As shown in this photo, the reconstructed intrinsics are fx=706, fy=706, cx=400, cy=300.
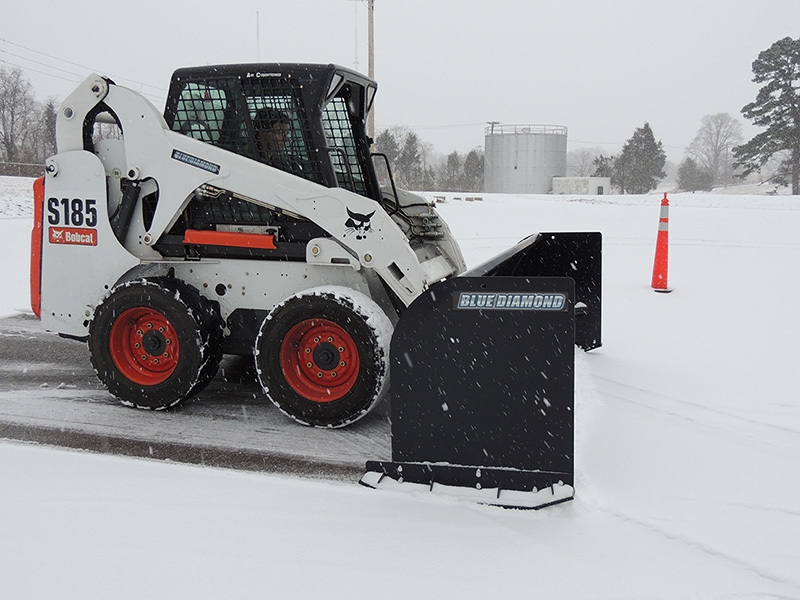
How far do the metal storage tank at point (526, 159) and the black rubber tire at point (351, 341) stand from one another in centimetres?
Result: 4974

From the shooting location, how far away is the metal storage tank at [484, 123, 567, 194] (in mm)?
52844

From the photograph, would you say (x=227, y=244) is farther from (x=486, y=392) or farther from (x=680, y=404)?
(x=680, y=404)

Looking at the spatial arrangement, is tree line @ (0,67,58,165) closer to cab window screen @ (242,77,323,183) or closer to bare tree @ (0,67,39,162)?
bare tree @ (0,67,39,162)

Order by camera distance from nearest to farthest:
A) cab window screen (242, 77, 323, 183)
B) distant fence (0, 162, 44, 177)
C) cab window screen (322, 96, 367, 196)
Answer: cab window screen (242, 77, 323, 183) → cab window screen (322, 96, 367, 196) → distant fence (0, 162, 44, 177)

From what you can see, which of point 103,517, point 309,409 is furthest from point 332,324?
point 103,517

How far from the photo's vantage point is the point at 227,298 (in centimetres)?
467

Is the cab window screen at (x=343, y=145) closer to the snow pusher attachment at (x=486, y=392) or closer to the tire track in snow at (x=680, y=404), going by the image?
the snow pusher attachment at (x=486, y=392)

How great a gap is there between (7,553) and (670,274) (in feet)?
26.7

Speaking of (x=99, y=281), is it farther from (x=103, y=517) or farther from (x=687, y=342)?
(x=687, y=342)

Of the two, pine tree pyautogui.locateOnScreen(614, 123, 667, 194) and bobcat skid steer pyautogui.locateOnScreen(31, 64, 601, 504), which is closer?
bobcat skid steer pyautogui.locateOnScreen(31, 64, 601, 504)

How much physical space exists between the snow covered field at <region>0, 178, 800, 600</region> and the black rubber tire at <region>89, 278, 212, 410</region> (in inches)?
30.1

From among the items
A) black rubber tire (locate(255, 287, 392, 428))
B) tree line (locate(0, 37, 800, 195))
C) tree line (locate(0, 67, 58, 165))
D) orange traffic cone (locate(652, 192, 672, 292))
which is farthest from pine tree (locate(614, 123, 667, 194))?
black rubber tire (locate(255, 287, 392, 428))

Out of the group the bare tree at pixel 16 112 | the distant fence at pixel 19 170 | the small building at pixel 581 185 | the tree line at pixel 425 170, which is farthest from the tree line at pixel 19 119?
the small building at pixel 581 185

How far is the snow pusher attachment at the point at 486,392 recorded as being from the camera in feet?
10.6
